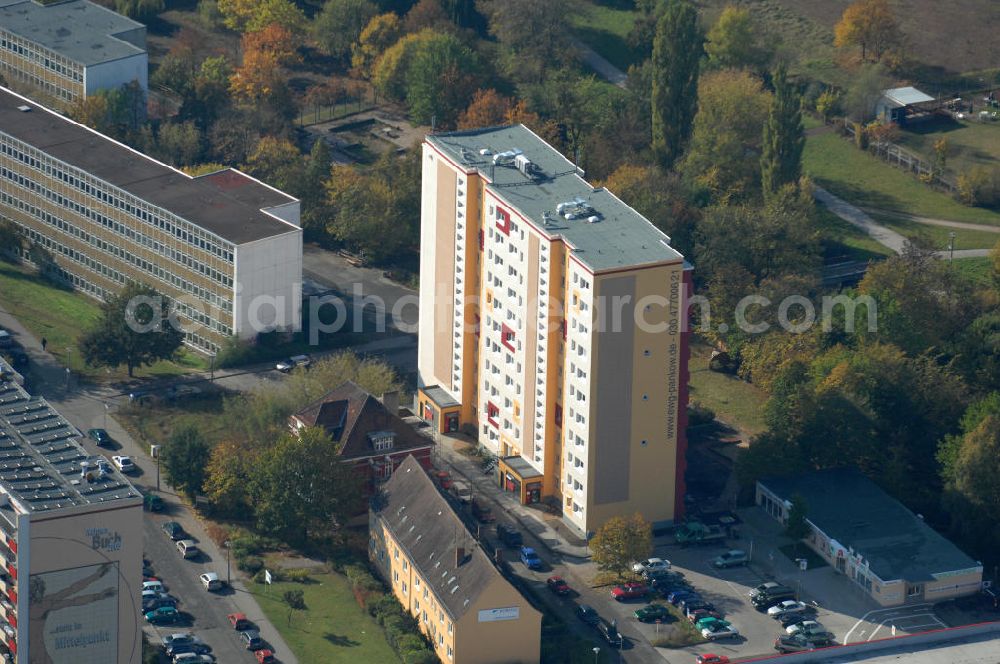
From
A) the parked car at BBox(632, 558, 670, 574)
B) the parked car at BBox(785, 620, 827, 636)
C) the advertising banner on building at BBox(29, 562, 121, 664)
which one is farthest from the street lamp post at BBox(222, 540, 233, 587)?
the parked car at BBox(785, 620, 827, 636)

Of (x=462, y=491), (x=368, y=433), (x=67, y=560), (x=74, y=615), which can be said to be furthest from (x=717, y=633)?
(x=67, y=560)

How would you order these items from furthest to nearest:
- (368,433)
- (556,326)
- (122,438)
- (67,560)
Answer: (122,438) < (368,433) < (556,326) < (67,560)

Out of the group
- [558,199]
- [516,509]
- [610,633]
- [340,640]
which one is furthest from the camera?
[558,199]

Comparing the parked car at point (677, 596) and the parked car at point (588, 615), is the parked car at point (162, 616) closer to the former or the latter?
the parked car at point (588, 615)

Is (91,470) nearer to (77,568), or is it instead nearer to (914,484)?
(77,568)

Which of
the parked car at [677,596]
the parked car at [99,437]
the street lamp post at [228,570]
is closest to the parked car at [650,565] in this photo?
the parked car at [677,596]

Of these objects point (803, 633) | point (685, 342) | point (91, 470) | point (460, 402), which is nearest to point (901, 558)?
point (803, 633)

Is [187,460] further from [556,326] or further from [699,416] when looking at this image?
[699,416]
